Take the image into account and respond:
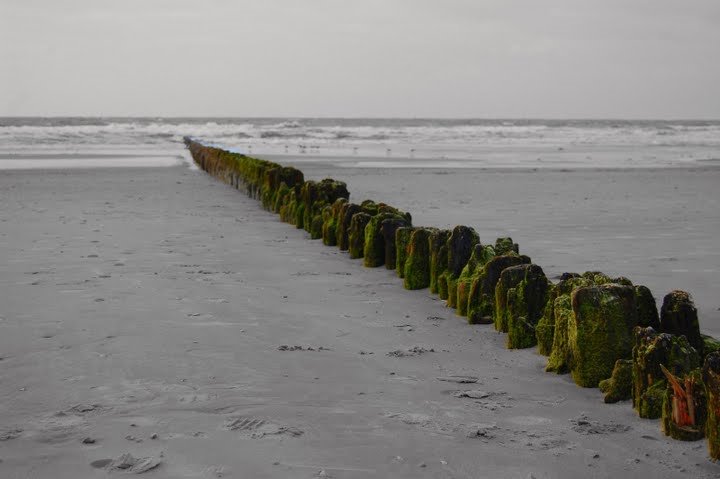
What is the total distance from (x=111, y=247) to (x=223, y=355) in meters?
4.25

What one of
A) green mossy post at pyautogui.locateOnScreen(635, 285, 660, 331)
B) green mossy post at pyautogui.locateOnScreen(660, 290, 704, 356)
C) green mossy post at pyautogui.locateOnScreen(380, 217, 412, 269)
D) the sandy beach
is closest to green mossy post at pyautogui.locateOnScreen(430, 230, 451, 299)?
the sandy beach

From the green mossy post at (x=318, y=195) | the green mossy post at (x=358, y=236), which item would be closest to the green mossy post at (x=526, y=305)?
the green mossy post at (x=358, y=236)

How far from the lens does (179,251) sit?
7887 mm

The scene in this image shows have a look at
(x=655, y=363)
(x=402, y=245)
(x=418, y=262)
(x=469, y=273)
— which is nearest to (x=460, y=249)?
(x=469, y=273)

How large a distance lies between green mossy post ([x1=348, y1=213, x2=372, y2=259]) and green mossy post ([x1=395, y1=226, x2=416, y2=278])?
1081 millimetres

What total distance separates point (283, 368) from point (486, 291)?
1.65 meters

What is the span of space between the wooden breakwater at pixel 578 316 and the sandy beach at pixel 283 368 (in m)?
0.11

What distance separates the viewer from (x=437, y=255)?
19.6 ft

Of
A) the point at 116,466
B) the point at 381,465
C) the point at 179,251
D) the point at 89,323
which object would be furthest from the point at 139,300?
the point at 381,465

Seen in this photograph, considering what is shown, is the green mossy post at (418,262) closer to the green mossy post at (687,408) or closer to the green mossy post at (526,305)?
the green mossy post at (526,305)

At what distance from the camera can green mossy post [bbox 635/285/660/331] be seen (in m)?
3.96

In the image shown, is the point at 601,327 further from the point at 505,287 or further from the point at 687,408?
the point at 505,287

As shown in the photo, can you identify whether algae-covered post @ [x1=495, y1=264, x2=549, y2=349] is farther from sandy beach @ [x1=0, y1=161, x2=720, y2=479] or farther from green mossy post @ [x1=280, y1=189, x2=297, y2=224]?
green mossy post @ [x1=280, y1=189, x2=297, y2=224]

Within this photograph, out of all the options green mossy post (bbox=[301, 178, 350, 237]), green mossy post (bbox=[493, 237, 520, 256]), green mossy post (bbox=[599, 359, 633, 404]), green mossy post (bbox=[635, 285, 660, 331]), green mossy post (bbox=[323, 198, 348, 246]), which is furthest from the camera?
green mossy post (bbox=[301, 178, 350, 237])
